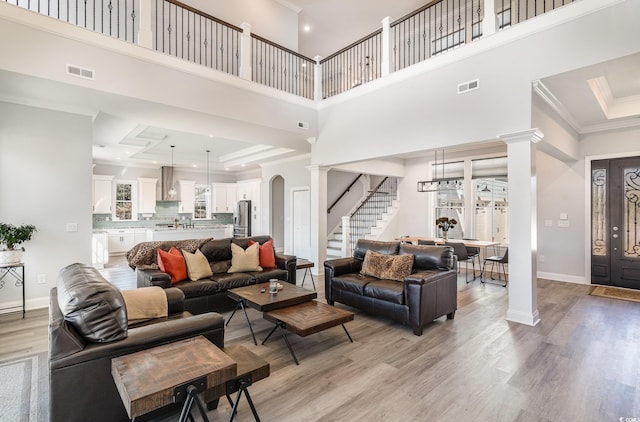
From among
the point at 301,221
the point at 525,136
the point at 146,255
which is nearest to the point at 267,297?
the point at 146,255

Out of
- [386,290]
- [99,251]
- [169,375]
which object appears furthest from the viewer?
[99,251]

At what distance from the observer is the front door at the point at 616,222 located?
5562 millimetres

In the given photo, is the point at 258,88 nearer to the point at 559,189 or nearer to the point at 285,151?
the point at 285,151

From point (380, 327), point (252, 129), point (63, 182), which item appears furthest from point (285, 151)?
point (380, 327)

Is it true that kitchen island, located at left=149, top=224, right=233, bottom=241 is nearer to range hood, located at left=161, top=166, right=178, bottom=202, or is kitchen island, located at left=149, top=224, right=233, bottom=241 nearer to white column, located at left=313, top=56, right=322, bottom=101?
range hood, located at left=161, top=166, right=178, bottom=202

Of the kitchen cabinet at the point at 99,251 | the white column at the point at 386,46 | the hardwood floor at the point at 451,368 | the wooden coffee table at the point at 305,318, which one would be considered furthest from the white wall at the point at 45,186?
the white column at the point at 386,46

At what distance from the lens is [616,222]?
5.73 m

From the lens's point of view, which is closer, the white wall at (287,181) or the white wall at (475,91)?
the white wall at (475,91)

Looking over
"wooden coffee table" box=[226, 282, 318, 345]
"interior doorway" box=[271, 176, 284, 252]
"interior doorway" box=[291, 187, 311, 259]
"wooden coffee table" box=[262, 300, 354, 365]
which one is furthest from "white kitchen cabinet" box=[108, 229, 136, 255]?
"wooden coffee table" box=[262, 300, 354, 365]

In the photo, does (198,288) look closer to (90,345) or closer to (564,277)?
(90,345)

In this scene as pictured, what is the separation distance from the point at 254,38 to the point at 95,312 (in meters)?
5.24

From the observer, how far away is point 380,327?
3824 millimetres

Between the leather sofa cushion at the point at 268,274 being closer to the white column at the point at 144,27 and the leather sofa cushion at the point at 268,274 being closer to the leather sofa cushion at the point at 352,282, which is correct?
the leather sofa cushion at the point at 352,282

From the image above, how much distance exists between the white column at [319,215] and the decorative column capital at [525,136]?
3.71m
